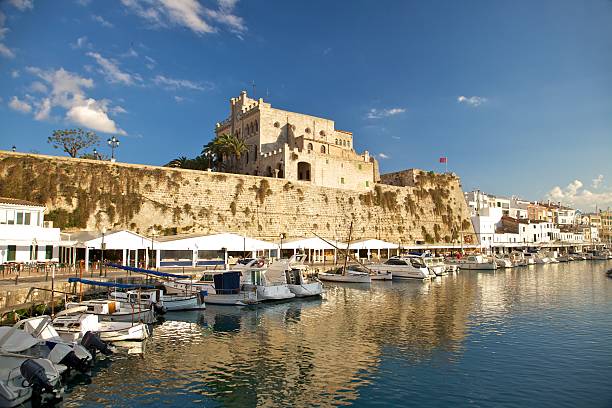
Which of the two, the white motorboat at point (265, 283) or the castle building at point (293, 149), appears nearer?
the white motorboat at point (265, 283)

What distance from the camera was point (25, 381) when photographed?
1083cm

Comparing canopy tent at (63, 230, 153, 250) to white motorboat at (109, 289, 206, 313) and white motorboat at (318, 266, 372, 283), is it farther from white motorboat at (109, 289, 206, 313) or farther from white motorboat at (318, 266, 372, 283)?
white motorboat at (318, 266, 372, 283)

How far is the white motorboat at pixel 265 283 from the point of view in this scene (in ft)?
84.1

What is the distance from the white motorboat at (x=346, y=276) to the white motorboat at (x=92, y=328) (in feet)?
71.2

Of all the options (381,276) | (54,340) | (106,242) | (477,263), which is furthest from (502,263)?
(54,340)

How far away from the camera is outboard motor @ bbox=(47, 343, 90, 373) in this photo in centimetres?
1246

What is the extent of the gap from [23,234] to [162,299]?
38.8 feet

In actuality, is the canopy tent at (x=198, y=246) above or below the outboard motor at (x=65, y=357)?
above

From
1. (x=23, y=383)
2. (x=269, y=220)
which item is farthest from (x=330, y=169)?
(x=23, y=383)

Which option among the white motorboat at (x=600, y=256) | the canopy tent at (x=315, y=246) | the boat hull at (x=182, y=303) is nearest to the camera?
the boat hull at (x=182, y=303)

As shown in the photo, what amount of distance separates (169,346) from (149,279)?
43.5 ft

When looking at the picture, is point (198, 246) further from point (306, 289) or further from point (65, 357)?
point (65, 357)

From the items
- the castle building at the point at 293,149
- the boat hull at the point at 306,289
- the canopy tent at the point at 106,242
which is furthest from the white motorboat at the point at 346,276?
the canopy tent at the point at 106,242

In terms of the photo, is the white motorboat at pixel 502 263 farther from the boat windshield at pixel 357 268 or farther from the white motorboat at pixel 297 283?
the white motorboat at pixel 297 283
